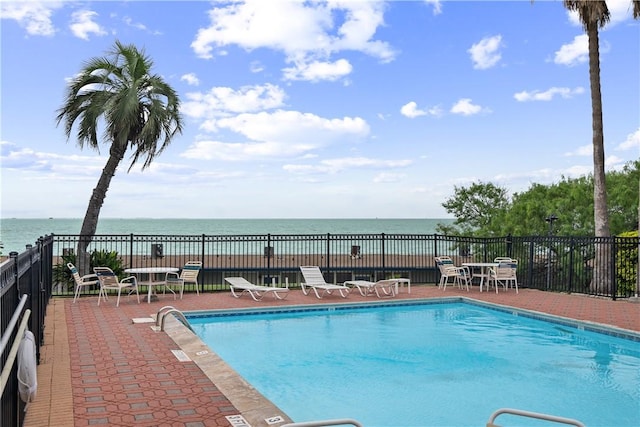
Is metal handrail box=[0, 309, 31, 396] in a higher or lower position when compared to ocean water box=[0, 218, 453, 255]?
lower

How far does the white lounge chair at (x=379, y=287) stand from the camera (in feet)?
42.2

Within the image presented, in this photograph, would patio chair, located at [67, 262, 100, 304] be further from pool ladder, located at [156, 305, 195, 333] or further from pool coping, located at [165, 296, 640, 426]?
pool ladder, located at [156, 305, 195, 333]

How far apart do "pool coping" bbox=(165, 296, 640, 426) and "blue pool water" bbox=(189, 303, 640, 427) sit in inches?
5.3

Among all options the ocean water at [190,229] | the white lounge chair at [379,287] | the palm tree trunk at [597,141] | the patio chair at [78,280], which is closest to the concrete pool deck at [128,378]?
the patio chair at [78,280]

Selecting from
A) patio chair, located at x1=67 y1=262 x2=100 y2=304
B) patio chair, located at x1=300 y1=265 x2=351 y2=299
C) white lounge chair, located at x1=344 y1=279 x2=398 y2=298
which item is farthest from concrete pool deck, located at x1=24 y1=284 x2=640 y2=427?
white lounge chair, located at x1=344 y1=279 x2=398 y2=298

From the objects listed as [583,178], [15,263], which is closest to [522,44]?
[583,178]

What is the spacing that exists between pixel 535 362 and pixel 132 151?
12.0 metres

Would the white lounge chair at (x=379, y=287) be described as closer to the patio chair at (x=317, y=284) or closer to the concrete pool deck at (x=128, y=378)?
the patio chair at (x=317, y=284)

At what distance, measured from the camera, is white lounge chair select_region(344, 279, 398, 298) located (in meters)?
12.9

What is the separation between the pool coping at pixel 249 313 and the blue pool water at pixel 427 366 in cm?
13

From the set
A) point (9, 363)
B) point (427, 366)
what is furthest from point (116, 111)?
point (9, 363)

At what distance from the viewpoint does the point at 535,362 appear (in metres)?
7.59

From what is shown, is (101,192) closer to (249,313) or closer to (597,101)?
(249,313)

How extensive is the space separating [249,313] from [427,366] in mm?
4617
